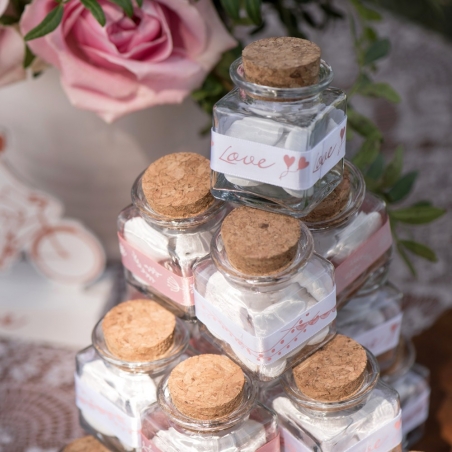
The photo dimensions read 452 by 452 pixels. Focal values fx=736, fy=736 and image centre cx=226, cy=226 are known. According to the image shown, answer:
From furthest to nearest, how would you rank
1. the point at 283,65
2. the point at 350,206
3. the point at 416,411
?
the point at 416,411 < the point at 350,206 < the point at 283,65

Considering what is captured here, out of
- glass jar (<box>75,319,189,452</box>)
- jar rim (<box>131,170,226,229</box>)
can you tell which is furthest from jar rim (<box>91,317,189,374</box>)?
jar rim (<box>131,170,226,229</box>)

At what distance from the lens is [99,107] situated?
72 centimetres

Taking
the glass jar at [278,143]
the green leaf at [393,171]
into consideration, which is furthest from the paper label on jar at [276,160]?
the green leaf at [393,171]

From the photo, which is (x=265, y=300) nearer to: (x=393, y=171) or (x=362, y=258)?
(x=362, y=258)

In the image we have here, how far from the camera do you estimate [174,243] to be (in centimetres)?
60

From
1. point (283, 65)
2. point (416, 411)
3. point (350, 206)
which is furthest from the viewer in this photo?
point (416, 411)

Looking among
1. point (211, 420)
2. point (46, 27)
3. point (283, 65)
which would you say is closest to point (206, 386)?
point (211, 420)

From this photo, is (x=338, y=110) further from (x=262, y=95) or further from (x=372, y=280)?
(x=372, y=280)

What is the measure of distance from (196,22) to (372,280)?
0.30m

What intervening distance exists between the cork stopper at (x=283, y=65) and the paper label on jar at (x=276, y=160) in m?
0.04

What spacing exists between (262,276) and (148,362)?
15cm

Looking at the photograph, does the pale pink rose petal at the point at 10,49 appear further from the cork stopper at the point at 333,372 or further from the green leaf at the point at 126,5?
the cork stopper at the point at 333,372

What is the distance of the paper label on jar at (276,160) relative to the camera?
520mm

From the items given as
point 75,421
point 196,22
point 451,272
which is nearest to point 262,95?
point 196,22
